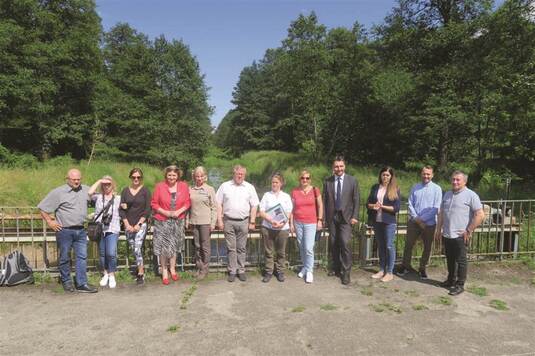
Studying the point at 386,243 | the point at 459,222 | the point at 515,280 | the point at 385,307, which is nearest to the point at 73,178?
the point at 385,307

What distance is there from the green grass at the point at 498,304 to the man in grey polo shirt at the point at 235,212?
376 centimetres

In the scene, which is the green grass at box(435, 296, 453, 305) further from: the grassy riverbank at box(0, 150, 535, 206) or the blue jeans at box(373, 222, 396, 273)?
the grassy riverbank at box(0, 150, 535, 206)

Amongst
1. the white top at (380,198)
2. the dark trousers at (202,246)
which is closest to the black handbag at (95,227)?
Result: the dark trousers at (202,246)

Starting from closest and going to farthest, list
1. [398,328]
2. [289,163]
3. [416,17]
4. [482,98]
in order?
[398,328] → [482,98] → [416,17] → [289,163]

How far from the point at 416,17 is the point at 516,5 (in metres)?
9.26

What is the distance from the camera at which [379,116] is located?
27.4m

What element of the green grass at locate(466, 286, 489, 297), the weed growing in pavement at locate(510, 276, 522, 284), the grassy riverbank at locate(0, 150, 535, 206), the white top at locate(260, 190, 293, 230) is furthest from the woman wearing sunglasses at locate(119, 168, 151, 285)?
the grassy riverbank at locate(0, 150, 535, 206)

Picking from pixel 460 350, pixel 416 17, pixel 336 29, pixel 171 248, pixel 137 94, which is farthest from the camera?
pixel 336 29

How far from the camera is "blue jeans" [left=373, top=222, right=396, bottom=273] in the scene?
6137 millimetres

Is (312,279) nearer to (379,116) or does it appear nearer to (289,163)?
(289,163)

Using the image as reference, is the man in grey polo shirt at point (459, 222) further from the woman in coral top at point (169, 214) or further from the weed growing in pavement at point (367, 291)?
the woman in coral top at point (169, 214)

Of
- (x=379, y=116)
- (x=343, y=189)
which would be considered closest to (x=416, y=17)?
(x=379, y=116)

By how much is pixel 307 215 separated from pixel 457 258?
2416 mm

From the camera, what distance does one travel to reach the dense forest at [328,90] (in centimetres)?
1395
